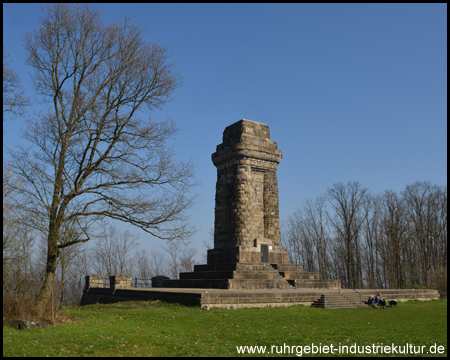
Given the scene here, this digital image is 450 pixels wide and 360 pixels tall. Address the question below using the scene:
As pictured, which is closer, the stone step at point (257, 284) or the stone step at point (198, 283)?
the stone step at point (257, 284)

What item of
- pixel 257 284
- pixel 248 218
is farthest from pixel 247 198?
pixel 257 284

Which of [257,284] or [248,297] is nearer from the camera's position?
[248,297]

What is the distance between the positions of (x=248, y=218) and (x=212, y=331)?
14.4 meters

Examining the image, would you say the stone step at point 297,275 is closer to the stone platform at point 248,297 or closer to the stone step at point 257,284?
the stone step at point 257,284

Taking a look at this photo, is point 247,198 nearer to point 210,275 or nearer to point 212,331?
point 210,275

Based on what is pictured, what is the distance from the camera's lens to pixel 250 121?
93.4 feet

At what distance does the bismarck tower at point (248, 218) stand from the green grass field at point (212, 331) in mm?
7328

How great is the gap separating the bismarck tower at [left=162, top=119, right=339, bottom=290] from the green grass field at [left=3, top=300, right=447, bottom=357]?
7.33 metres

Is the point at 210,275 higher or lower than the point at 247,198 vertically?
lower

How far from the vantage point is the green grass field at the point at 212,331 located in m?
9.37

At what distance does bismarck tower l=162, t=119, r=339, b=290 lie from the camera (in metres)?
24.7

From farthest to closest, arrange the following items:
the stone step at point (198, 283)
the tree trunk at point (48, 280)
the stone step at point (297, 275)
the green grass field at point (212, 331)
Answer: the stone step at point (297, 275) < the stone step at point (198, 283) < the tree trunk at point (48, 280) < the green grass field at point (212, 331)

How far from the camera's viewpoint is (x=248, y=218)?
26.1m

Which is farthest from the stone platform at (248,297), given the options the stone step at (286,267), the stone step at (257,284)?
the stone step at (286,267)
